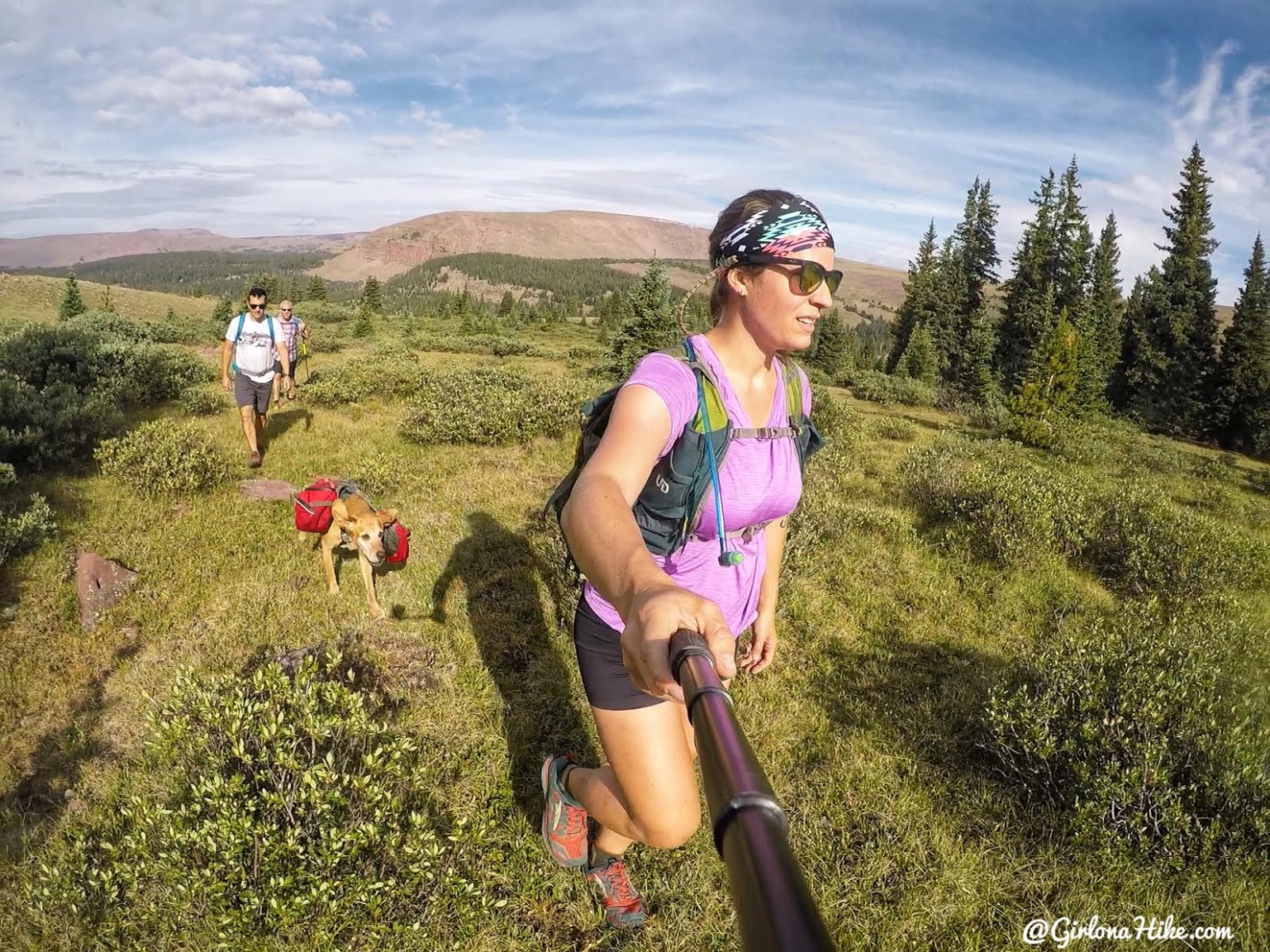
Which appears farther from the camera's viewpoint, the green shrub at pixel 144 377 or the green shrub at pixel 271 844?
the green shrub at pixel 144 377

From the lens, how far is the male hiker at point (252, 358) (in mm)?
8875

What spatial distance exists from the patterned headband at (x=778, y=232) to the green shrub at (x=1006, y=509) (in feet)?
22.8

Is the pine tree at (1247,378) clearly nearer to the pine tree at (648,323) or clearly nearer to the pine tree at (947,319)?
the pine tree at (947,319)

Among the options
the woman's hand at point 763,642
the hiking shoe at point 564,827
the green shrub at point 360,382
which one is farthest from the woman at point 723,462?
the green shrub at point 360,382

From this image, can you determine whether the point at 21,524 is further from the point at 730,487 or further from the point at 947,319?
the point at 947,319

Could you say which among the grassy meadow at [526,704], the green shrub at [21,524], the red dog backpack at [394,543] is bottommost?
the grassy meadow at [526,704]

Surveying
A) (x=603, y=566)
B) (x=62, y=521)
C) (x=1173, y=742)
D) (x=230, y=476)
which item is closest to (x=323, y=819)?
(x=603, y=566)

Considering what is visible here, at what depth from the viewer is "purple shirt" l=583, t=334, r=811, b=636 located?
2160 mm

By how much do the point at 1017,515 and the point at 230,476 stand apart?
1058cm

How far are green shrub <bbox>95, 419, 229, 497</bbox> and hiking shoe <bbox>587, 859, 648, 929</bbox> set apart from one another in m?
7.43

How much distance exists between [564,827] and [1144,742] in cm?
352

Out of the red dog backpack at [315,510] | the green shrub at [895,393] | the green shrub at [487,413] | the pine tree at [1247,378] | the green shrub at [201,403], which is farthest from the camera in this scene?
the pine tree at [1247,378]

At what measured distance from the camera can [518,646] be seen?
5.39 meters

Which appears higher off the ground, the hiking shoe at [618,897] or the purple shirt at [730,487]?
the purple shirt at [730,487]
